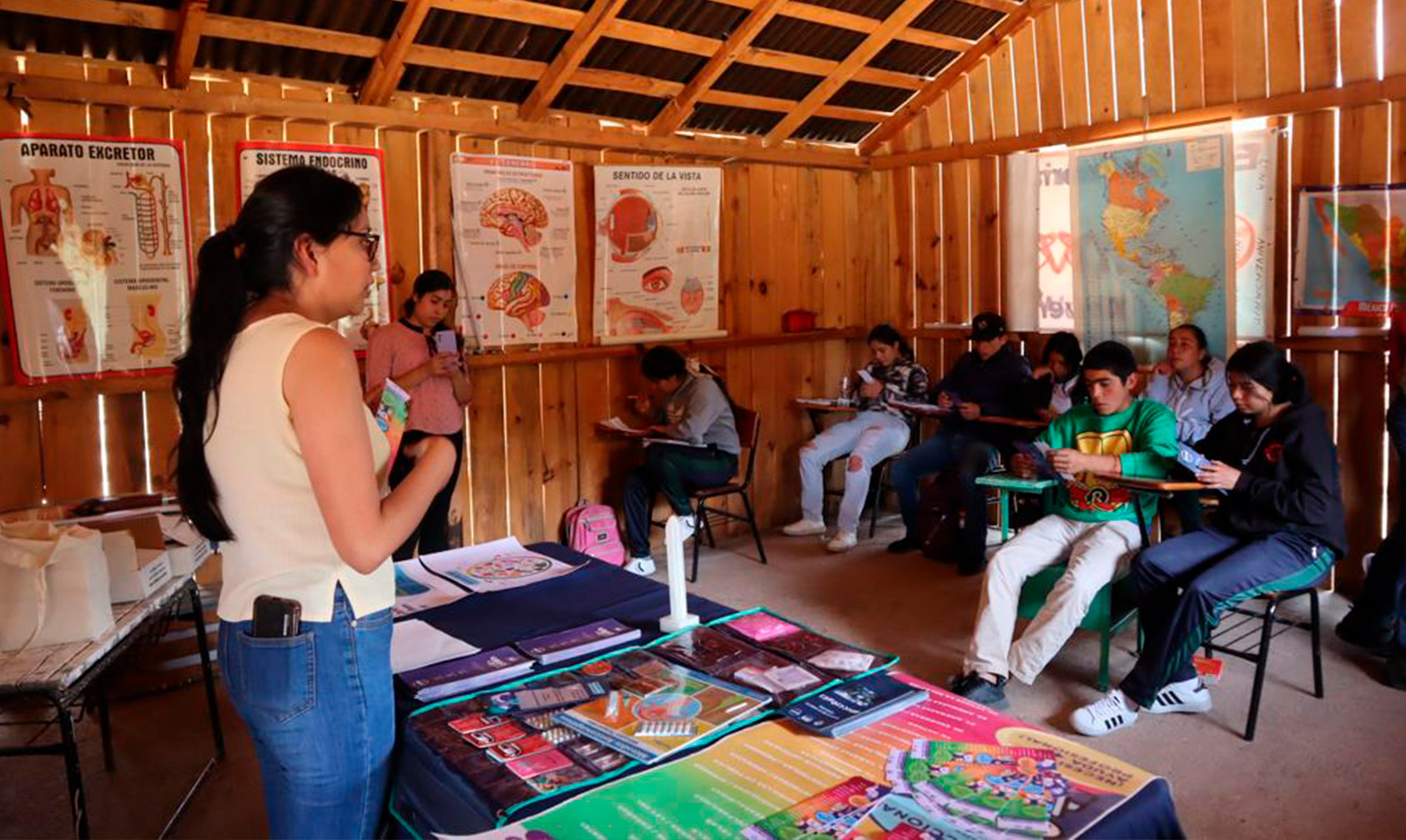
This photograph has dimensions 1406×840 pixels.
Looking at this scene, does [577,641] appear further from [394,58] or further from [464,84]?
[464,84]

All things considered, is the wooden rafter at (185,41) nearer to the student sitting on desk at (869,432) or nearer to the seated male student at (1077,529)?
the seated male student at (1077,529)

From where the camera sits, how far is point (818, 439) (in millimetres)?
6113

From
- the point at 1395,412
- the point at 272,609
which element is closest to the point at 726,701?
the point at 272,609

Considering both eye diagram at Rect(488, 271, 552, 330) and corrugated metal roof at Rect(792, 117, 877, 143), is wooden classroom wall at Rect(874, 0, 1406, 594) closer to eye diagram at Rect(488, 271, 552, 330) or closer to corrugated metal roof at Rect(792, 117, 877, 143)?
corrugated metal roof at Rect(792, 117, 877, 143)

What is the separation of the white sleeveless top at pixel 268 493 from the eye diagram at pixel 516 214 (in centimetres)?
381

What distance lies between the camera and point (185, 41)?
154 inches

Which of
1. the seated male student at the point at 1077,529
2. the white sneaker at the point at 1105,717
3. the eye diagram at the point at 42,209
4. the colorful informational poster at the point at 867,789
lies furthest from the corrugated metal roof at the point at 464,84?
the colorful informational poster at the point at 867,789

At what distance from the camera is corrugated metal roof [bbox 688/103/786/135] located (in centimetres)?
577

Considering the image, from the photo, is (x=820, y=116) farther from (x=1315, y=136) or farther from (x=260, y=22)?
(x=260, y=22)

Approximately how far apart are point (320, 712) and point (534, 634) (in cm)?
69

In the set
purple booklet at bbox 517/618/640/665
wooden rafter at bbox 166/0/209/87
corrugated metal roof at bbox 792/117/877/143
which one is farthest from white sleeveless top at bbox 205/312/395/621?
corrugated metal roof at bbox 792/117/877/143

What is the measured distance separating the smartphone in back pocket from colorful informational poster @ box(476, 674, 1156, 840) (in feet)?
1.27

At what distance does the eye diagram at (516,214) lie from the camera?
505 centimetres

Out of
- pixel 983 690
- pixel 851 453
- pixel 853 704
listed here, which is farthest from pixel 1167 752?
pixel 851 453
